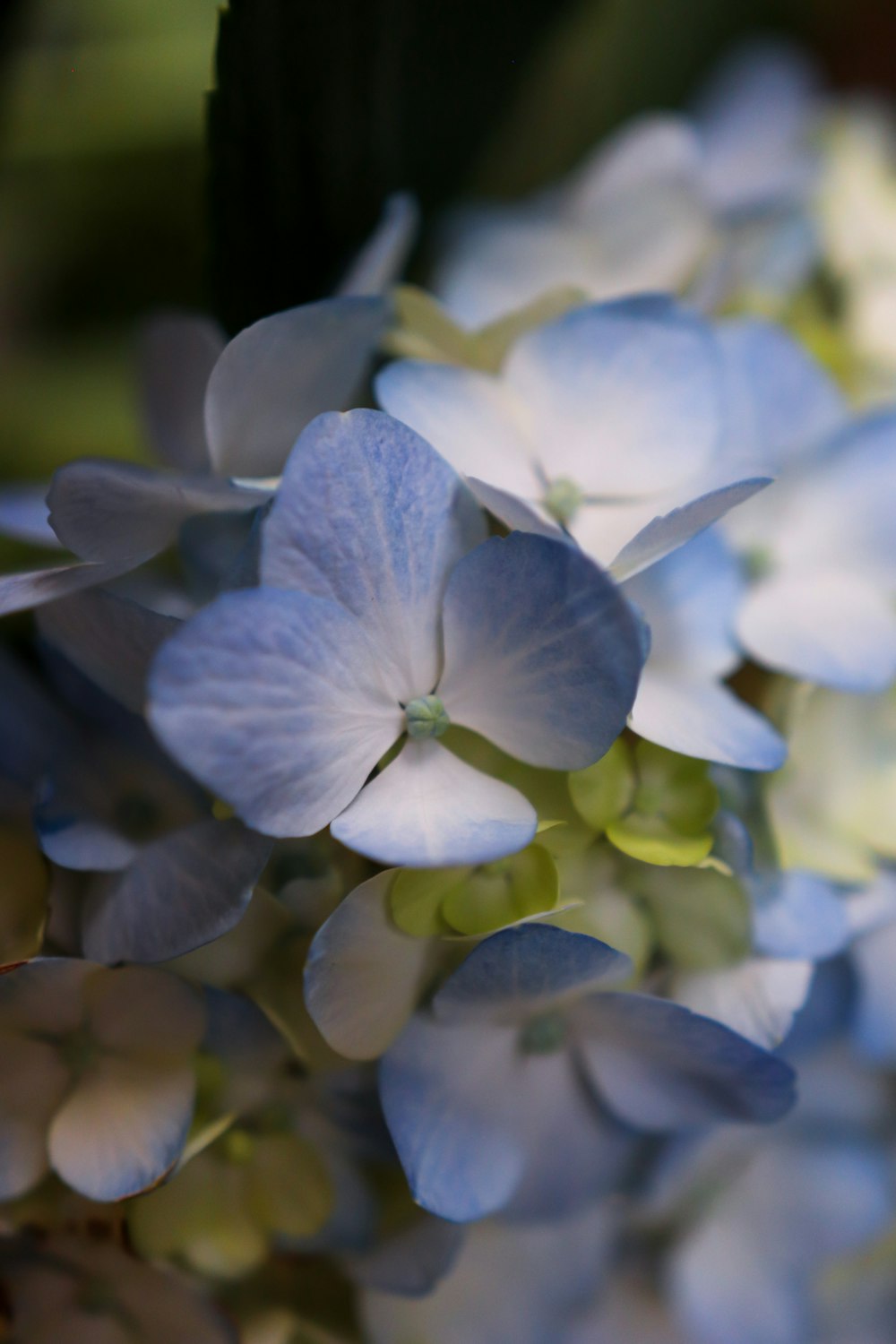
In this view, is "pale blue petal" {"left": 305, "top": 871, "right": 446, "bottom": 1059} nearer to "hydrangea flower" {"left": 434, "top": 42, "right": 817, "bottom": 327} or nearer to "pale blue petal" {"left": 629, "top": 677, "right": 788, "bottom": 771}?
"pale blue petal" {"left": 629, "top": 677, "right": 788, "bottom": 771}

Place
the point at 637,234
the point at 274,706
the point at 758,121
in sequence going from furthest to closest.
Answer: the point at 758,121 → the point at 637,234 → the point at 274,706

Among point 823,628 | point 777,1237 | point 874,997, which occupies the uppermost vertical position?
point 823,628

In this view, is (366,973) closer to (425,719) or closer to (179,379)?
(425,719)

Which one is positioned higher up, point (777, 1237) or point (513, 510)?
point (513, 510)

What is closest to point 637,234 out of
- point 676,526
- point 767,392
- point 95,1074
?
point 767,392

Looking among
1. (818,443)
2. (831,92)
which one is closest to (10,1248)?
(818,443)

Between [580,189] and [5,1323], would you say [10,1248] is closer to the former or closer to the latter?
[5,1323]
